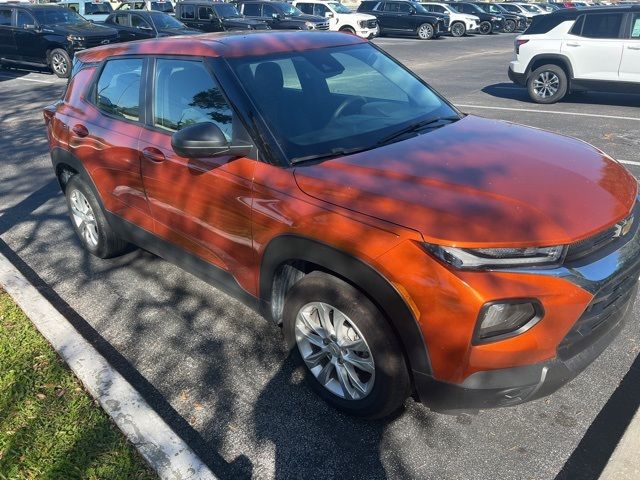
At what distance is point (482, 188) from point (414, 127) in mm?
957

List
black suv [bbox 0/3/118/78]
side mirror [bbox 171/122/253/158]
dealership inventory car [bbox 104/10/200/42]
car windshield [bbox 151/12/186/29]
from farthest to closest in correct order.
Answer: car windshield [bbox 151/12/186/29] → dealership inventory car [bbox 104/10/200/42] → black suv [bbox 0/3/118/78] → side mirror [bbox 171/122/253/158]

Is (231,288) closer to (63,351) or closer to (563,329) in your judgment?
(63,351)

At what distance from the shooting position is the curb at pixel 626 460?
235 cm

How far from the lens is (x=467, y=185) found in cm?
249

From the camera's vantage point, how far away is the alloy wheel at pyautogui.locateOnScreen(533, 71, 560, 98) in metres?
10.6

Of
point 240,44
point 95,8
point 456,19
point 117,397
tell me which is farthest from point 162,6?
point 117,397

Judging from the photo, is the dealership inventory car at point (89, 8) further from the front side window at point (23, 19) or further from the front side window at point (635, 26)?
the front side window at point (635, 26)

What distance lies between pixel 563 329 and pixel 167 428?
185 cm

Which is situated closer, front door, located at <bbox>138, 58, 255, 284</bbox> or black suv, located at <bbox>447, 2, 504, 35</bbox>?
front door, located at <bbox>138, 58, 255, 284</bbox>

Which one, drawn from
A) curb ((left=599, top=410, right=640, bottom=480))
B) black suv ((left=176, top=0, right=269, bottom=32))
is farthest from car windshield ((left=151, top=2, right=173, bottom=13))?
curb ((left=599, top=410, right=640, bottom=480))

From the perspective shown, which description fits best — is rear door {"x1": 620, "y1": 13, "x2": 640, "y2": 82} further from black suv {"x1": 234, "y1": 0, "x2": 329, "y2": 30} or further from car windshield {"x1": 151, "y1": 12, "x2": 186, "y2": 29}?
black suv {"x1": 234, "y1": 0, "x2": 329, "y2": 30}

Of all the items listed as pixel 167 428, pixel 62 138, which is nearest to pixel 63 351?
pixel 167 428

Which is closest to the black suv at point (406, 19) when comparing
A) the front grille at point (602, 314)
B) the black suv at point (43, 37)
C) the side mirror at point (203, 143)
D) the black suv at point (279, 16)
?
the black suv at point (279, 16)

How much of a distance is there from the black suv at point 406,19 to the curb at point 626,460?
26.2 m
